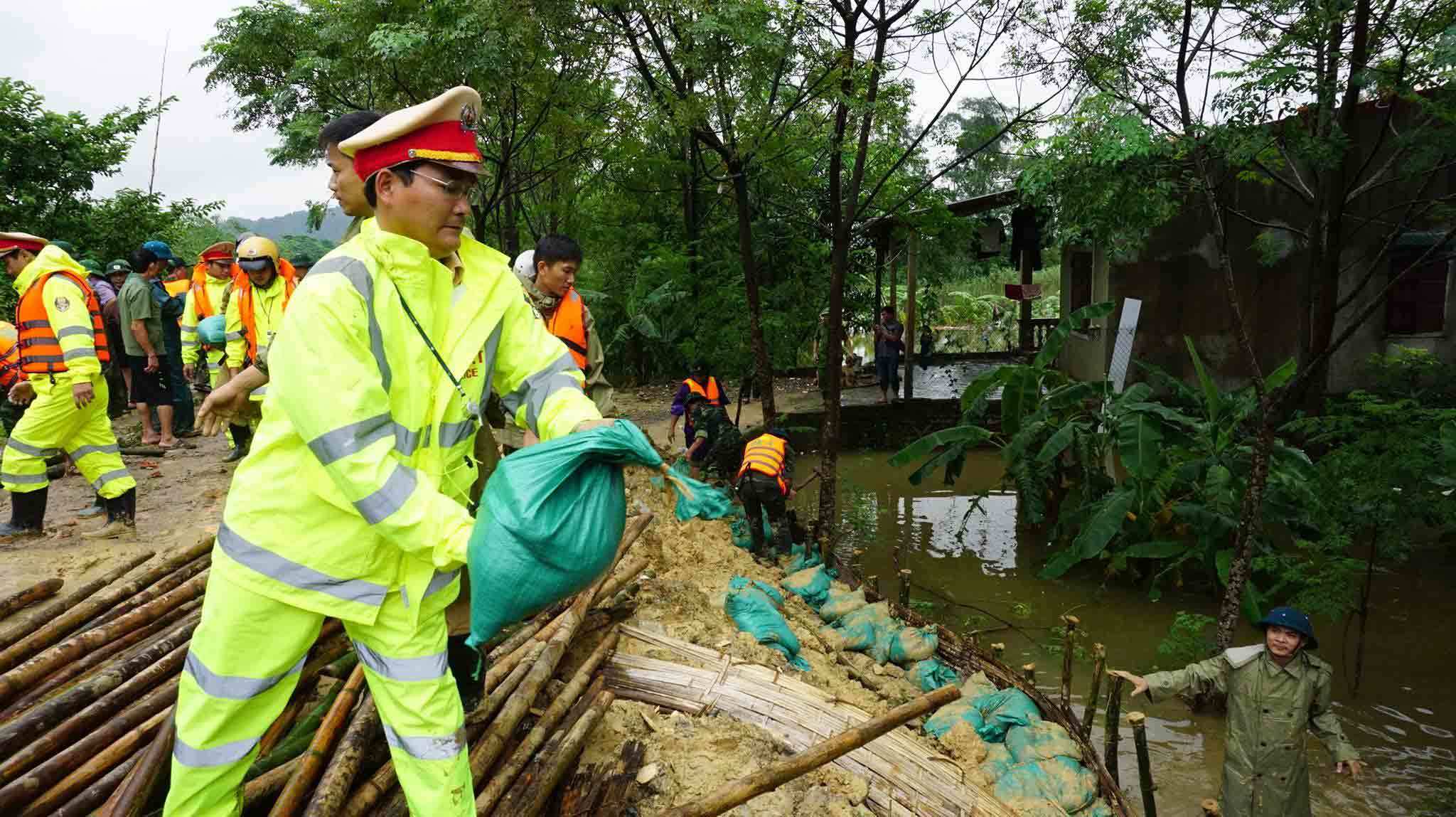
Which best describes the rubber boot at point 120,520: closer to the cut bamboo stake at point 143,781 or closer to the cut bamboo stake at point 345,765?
the cut bamboo stake at point 143,781

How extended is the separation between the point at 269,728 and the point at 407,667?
3.54ft

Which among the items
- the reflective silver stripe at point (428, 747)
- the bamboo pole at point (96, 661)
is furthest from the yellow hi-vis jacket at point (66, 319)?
the reflective silver stripe at point (428, 747)

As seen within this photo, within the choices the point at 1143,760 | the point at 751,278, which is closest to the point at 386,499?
the point at 1143,760

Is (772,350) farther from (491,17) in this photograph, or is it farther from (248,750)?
(248,750)

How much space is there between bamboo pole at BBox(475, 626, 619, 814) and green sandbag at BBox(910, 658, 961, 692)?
2.39 m

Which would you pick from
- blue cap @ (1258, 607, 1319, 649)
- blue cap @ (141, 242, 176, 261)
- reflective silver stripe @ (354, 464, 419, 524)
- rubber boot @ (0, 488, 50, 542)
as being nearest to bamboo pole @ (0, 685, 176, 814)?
reflective silver stripe @ (354, 464, 419, 524)

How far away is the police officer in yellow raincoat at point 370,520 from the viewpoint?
6.70 ft

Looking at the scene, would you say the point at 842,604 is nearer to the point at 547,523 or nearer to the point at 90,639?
the point at 90,639

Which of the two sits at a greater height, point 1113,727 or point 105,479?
point 105,479

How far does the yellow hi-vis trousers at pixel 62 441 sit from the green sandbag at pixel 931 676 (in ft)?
17.7

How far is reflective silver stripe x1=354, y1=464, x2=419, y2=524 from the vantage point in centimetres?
198

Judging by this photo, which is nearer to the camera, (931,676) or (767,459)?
(931,676)

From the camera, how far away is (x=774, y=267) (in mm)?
15891

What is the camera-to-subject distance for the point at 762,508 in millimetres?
8883
